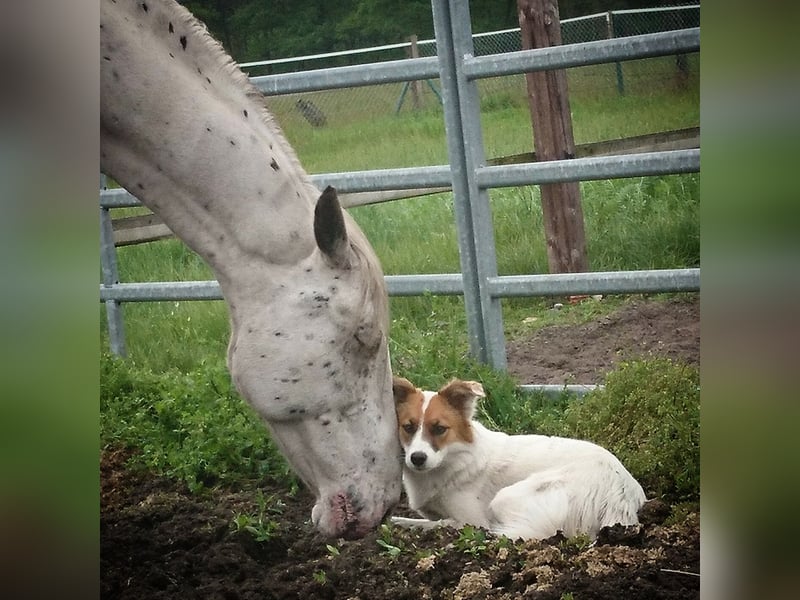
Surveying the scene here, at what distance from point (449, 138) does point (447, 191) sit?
13 cm

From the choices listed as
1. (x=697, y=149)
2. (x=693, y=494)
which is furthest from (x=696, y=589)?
(x=697, y=149)

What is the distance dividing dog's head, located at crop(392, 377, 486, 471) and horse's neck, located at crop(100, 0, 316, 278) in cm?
42

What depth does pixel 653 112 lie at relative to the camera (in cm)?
199

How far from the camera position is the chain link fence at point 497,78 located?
6.37 feet

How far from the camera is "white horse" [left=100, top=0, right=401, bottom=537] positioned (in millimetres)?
2062

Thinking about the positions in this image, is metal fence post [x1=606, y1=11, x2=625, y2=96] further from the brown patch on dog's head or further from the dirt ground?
the brown patch on dog's head

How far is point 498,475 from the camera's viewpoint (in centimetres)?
205

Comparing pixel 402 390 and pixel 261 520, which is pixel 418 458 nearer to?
pixel 402 390

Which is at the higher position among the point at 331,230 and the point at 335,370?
the point at 331,230

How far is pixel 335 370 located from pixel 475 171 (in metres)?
0.58

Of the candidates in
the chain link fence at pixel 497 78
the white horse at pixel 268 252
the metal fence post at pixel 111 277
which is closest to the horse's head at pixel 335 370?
the white horse at pixel 268 252

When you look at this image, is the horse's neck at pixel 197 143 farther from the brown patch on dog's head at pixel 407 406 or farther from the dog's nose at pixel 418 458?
the dog's nose at pixel 418 458

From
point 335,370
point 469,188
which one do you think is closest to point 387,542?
point 335,370

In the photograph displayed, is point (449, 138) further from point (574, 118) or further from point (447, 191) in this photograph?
point (574, 118)
